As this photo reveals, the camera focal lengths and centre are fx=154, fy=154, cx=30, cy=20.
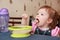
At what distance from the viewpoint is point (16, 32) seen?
1061 millimetres

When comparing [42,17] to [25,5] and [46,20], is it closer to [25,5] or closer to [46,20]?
[46,20]

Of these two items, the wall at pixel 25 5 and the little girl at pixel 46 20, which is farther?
the wall at pixel 25 5

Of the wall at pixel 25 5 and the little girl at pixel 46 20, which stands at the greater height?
the wall at pixel 25 5

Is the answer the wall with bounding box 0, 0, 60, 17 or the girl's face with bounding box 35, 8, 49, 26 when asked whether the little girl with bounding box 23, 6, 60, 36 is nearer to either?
the girl's face with bounding box 35, 8, 49, 26

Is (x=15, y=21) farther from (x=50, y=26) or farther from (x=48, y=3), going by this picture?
(x=50, y=26)

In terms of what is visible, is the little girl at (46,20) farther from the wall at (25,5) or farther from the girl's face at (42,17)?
the wall at (25,5)

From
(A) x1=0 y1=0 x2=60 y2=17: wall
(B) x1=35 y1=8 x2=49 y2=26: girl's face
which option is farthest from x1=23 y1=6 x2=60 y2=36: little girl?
(A) x1=0 y1=0 x2=60 y2=17: wall

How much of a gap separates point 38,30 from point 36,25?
0.08 metres

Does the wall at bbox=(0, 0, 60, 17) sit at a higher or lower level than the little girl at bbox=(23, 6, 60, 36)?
higher

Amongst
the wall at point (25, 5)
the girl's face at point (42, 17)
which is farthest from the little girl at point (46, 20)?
the wall at point (25, 5)


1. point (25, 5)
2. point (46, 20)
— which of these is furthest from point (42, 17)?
point (25, 5)

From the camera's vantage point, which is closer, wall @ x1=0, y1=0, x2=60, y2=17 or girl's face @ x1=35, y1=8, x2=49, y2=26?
girl's face @ x1=35, y1=8, x2=49, y2=26

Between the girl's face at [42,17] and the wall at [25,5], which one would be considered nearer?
the girl's face at [42,17]

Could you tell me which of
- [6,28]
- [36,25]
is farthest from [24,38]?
[36,25]
